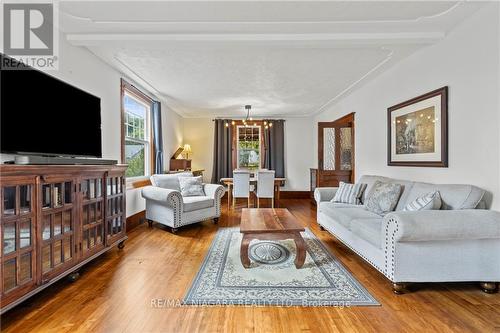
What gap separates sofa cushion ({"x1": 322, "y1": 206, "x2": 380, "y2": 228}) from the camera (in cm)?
309

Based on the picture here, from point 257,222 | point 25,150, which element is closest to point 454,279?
point 257,222

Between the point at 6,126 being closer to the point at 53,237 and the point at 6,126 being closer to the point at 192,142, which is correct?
the point at 53,237

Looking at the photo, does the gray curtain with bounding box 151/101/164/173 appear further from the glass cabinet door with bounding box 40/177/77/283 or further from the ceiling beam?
the glass cabinet door with bounding box 40/177/77/283

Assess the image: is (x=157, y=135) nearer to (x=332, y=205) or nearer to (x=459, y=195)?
(x=332, y=205)

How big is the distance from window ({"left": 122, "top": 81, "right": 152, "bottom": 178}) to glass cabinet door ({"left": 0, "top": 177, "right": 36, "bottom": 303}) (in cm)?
230

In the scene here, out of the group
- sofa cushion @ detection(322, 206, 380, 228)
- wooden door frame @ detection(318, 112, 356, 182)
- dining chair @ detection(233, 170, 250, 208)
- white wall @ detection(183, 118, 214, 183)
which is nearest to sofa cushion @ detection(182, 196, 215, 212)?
dining chair @ detection(233, 170, 250, 208)

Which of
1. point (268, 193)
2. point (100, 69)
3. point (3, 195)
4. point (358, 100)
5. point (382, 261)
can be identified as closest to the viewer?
point (3, 195)

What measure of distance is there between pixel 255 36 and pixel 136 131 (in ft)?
10.2

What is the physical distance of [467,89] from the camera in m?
2.64

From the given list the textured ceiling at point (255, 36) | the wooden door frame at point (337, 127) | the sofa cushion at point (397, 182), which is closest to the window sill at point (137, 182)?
the textured ceiling at point (255, 36)

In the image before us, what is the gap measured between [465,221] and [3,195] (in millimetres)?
3337

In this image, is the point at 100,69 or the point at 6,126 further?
the point at 100,69

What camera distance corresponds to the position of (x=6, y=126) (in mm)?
1983

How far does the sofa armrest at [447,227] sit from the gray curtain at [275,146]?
5.64 metres
